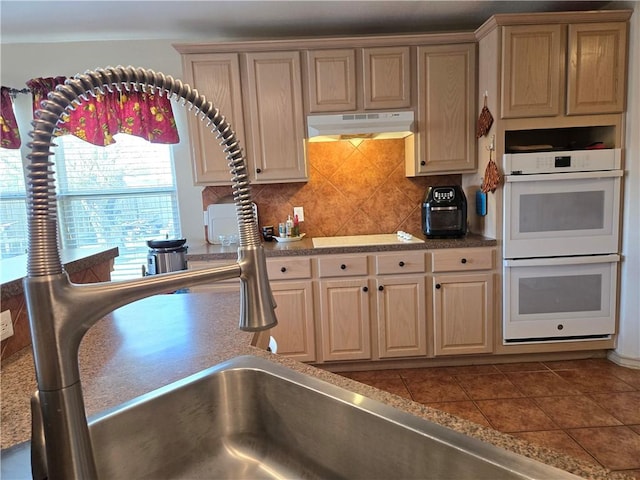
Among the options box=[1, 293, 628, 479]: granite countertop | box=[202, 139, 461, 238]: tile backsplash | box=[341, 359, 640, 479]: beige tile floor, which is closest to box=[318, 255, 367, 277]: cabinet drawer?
box=[202, 139, 461, 238]: tile backsplash

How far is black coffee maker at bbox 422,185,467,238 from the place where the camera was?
2.77 meters

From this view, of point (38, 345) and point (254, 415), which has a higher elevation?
point (38, 345)

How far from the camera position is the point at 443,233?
281cm

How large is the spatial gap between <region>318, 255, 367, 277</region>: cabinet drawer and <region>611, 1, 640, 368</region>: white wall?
69.6 inches

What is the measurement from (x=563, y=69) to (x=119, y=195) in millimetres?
3449

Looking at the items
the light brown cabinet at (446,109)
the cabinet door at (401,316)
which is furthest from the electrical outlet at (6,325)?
the light brown cabinet at (446,109)

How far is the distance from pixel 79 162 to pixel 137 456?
3152 mm

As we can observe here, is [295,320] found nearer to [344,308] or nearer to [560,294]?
[344,308]

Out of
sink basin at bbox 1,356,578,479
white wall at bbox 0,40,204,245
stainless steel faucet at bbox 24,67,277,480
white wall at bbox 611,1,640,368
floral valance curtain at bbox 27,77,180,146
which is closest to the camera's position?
stainless steel faucet at bbox 24,67,277,480

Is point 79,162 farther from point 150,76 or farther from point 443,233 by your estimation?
point 150,76

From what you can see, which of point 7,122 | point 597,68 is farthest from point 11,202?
point 597,68

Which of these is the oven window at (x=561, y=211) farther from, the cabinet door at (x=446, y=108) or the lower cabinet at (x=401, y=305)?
the lower cabinet at (x=401, y=305)

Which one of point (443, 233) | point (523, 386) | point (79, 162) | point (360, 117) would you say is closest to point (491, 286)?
point (443, 233)

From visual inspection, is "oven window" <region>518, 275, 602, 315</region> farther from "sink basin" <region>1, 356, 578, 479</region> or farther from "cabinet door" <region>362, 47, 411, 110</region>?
"sink basin" <region>1, 356, 578, 479</region>
